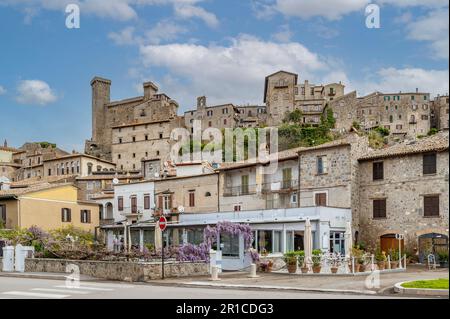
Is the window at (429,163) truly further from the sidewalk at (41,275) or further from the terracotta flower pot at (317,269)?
the sidewalk at (41,275)

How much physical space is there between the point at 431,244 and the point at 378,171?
606 centimetres

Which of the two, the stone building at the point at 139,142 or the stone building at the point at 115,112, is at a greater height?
the stone building at the point at 115,112

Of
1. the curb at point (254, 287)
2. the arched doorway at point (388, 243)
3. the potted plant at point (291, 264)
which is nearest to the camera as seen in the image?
the curb at point (254, 287)

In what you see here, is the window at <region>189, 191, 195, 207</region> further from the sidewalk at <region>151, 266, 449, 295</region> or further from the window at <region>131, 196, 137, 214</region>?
the sidewalk at <region>151, 266, 449, 295</region>

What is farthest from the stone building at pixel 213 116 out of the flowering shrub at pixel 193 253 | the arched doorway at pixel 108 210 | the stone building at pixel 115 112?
the flowering shrub at pixel 193 253

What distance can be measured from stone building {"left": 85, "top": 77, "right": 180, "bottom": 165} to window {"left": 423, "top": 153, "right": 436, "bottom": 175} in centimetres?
8409

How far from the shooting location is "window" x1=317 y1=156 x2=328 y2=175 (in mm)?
42000

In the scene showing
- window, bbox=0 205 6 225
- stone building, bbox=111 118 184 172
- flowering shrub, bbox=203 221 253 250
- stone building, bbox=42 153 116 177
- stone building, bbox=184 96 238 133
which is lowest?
flowering shrub, bbox=203 221 253 250

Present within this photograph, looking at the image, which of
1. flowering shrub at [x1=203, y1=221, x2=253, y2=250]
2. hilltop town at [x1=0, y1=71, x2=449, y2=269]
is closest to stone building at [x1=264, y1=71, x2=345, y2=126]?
hilltop town at [x1=0, y1=71, x2=449, y2=269]

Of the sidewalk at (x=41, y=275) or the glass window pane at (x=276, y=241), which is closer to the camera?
the sidewalk at (x=41, y=275)

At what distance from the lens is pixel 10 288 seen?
2141cm

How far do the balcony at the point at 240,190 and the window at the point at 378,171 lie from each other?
9.73m

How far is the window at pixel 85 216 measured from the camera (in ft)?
176
